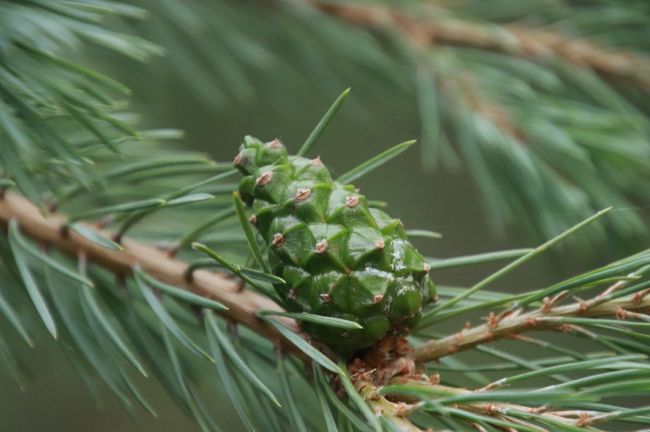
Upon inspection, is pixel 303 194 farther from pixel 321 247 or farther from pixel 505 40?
pixel 505 40

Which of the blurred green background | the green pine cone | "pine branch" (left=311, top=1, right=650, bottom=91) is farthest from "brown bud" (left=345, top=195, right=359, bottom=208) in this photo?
"pine branch" (left=311, top=1, right=650, bottom=91)

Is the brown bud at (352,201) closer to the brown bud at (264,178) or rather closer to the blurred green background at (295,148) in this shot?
the brown bud at (264,178)

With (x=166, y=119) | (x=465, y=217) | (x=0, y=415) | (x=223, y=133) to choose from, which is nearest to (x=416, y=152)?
(x=465, y=217)

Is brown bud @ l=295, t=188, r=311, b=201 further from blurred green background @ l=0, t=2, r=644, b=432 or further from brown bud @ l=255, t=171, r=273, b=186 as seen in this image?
blurred green background @ l=0, t=2, r=644, b=432

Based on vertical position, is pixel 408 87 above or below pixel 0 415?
above

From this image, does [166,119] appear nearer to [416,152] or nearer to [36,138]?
[416,152]

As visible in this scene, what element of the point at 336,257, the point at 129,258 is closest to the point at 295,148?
the point at 129,258
